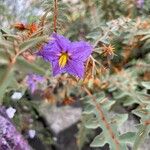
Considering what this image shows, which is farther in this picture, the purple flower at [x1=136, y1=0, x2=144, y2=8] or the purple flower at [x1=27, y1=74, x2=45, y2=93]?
the purple flower at [x1=136, y1=0, x2=144, y2=8]

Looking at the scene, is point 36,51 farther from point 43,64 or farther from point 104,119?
point 104,119

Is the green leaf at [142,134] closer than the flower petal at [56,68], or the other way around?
the flower petal at [56,68]

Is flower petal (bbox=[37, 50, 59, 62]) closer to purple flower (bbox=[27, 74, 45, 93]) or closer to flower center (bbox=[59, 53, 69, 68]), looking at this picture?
flower center (bbox=[59, 53, 69, 68])

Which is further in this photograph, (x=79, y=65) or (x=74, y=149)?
(x=74, y=149)

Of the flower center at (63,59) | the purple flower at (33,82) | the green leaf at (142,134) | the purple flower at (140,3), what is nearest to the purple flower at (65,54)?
the flower center at (63,59)

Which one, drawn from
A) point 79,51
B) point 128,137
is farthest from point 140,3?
point 79,51

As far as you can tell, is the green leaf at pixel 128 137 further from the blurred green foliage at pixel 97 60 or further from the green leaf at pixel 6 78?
the green leaf at pixel 6 78

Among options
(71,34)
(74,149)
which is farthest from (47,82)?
(74,149)

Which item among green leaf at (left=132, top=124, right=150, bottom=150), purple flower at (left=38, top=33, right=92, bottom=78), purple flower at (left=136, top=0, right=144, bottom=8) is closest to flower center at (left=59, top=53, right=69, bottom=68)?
purple flower at (left=38, top=33, right=92, bottom=78)
